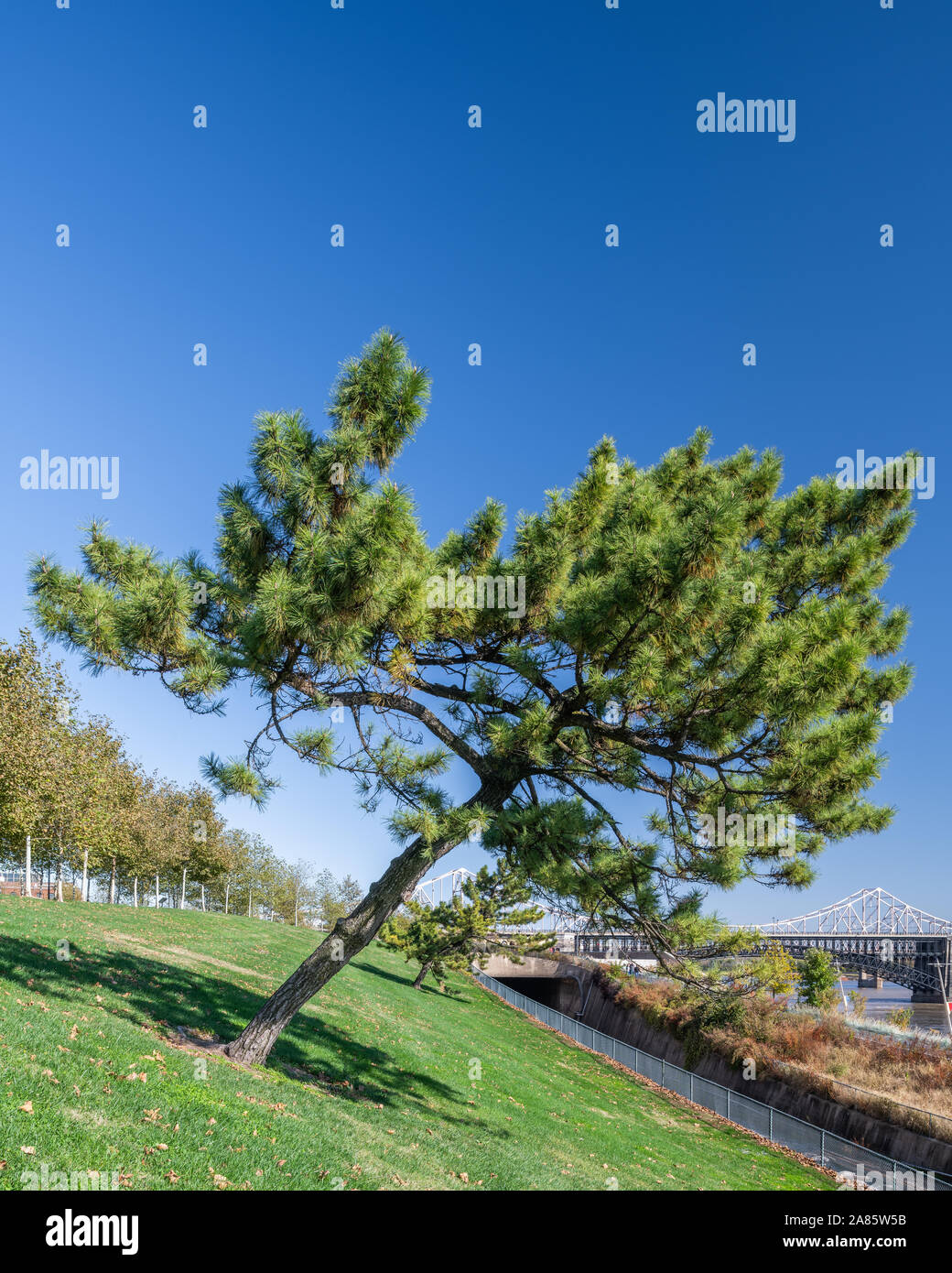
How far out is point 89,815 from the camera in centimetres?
2625

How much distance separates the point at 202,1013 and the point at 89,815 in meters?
17.9

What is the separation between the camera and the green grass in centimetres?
583

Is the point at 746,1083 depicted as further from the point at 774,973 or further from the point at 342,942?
the point at 342,942

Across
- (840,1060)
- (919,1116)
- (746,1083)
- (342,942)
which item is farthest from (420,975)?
(342,942)

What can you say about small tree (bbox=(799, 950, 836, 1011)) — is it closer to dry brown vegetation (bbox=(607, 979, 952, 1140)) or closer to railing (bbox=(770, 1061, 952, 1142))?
dry brown vegetation (bbox=(607, 979, 952, 1140))

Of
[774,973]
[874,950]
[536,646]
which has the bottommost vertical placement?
[874,950]

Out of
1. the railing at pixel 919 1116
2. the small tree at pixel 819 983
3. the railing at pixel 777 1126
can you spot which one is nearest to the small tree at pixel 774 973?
the railing at pixel 777 1126

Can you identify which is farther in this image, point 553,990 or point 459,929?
point 553,990

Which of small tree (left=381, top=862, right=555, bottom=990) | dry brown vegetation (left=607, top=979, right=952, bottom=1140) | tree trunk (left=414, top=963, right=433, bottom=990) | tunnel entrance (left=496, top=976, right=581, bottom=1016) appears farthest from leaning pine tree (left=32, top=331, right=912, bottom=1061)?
tunnel entrance (left=496, top=976, right=581, bottom=1016)

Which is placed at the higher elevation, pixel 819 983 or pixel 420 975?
pixel 819 983

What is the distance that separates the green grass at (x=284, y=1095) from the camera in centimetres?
583

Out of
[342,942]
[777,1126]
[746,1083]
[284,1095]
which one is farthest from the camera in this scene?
[746,1083]

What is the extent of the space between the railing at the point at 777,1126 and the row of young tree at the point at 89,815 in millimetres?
10872

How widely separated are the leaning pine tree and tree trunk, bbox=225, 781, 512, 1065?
34mm
